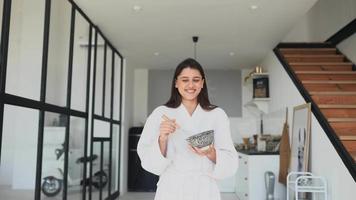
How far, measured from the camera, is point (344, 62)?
5.10 m

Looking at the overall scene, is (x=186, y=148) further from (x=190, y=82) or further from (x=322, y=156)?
(x=322, y=156)

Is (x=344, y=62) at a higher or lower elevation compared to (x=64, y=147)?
higher

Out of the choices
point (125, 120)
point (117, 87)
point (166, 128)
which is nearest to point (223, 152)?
point (166, 128)

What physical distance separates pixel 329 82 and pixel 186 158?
3856 mm

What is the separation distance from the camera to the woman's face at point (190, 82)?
1.26 m

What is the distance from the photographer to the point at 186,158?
123 centimetres

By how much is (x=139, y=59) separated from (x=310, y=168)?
3701mm

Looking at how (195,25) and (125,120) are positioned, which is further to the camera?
(125,120)

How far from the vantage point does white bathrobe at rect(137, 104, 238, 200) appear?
1198 millimetres

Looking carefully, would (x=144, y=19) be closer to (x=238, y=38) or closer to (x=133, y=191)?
(x=238, y=38)

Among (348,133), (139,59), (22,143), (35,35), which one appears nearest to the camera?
(22,143)

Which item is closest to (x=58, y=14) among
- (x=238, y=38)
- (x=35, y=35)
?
(x=35, y=35)

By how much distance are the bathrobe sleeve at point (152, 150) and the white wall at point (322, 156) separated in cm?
220

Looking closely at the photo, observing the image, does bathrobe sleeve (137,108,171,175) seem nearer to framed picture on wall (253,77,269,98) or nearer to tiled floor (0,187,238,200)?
tiled floor (0,187,238,200)
